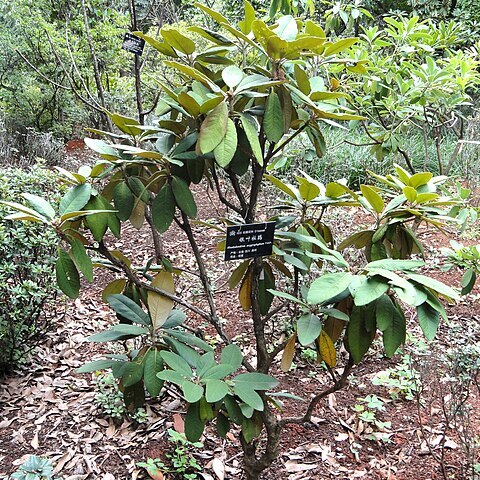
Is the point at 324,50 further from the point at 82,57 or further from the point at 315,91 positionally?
the point at 82,57

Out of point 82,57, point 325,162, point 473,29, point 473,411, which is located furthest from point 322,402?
point 473,29

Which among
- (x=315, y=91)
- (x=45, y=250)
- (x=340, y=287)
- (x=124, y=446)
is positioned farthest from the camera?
(x=45, y=250)

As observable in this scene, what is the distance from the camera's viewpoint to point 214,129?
1.04 meters

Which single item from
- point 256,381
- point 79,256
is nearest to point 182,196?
point 79,256

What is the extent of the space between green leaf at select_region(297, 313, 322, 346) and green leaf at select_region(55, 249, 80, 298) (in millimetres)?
568

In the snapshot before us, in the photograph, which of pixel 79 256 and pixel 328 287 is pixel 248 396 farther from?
pixel 79 256

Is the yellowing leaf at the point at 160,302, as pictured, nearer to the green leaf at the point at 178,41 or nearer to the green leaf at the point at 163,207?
the green leaf at the point at 163,207

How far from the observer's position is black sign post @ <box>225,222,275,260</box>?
1234 mm

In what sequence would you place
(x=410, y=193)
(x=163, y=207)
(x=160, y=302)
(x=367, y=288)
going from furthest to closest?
(x=160, y=302) < (x=163, y=207) < (x=410, y=193) < (x=367, y=288)

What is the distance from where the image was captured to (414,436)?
2.15 meters

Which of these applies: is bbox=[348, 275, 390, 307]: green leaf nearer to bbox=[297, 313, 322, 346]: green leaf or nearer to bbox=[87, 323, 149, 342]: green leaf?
bbox=[297, 313, 322, 346]: green leaf

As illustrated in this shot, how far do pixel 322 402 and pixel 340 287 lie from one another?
1633mm

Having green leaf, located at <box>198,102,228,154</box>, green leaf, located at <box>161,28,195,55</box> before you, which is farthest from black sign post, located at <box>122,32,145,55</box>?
green leaf, located at <box>198,102,228,154</box>

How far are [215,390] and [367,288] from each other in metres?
0.41
